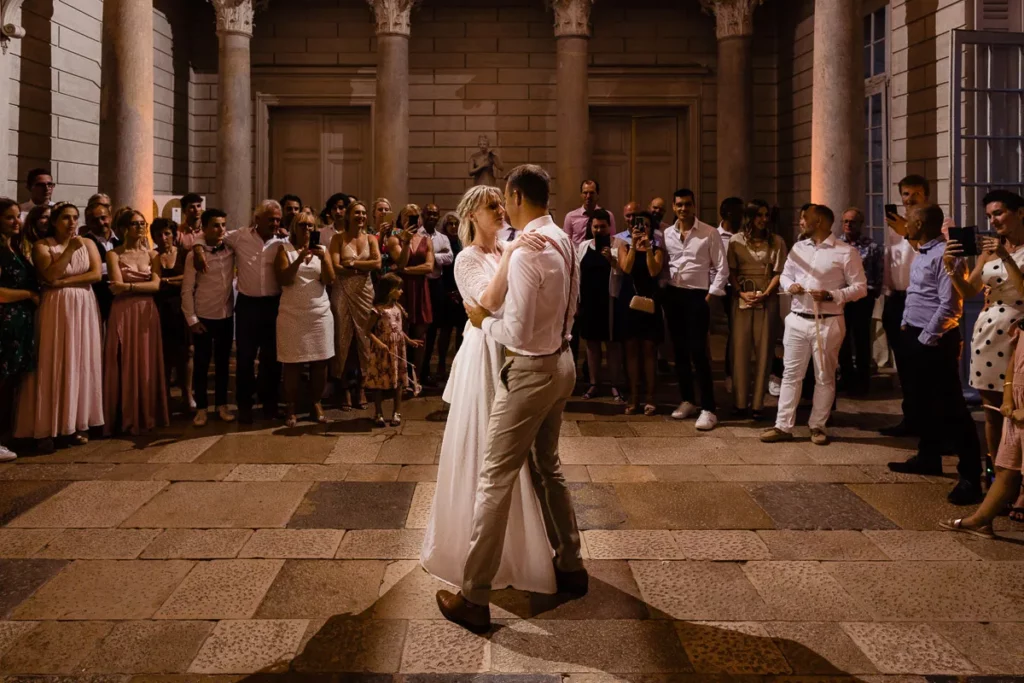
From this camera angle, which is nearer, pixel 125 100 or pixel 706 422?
pixel 706 422

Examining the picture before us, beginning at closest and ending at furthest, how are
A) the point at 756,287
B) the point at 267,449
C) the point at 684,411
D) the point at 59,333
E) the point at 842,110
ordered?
the point at 59,333
the point at 267,449
the point at 756,287
the point at 684,411
the point at 842,110

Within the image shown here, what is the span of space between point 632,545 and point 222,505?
2.29 meters

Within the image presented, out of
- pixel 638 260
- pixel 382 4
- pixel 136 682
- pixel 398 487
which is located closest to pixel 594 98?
pixel 382 4

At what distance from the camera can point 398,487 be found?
5801 millimetres

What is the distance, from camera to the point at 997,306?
521cm

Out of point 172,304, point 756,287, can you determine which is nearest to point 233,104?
point 172,304

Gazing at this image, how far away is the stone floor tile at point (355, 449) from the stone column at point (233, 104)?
7.71 m

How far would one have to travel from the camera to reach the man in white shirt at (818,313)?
6965mm

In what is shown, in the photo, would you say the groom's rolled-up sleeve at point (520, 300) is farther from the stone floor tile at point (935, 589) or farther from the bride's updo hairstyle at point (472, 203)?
the stone floor tile at point (935, 589)

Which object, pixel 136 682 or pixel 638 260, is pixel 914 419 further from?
pixel 136 682

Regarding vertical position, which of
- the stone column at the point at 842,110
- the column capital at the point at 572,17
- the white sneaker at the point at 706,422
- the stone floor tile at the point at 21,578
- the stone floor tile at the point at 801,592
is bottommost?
the stone floor tile at the point at 801,592

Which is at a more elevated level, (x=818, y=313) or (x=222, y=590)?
(x=818, y=313)

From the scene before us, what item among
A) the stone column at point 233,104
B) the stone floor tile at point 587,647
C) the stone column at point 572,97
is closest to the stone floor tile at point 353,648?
the stone floor tile at point 587,647

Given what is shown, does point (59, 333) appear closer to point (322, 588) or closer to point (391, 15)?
point (322, 588)
